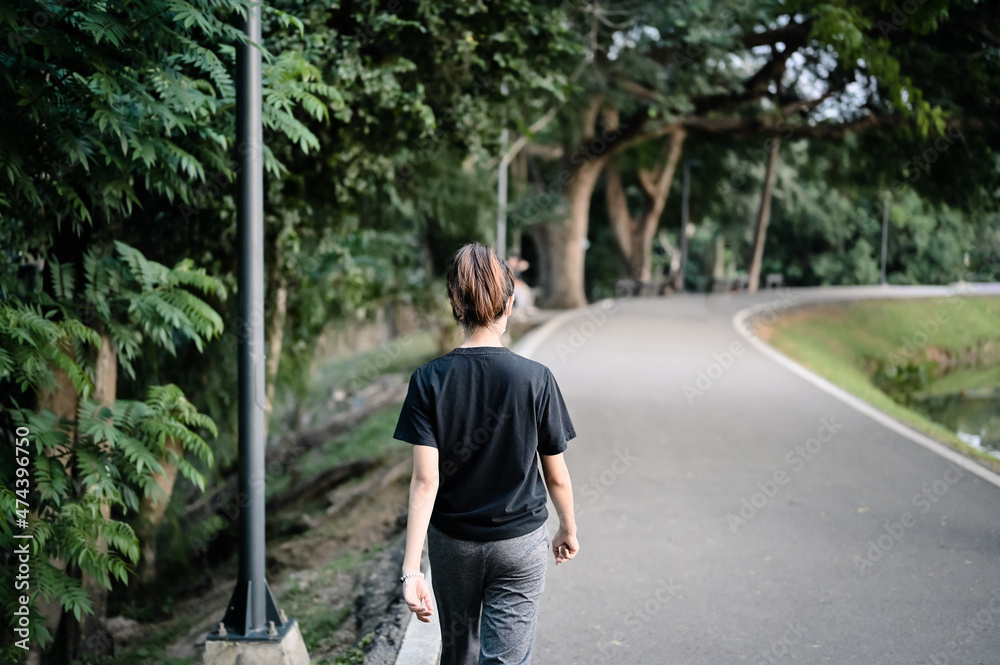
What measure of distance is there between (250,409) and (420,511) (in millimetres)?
1815

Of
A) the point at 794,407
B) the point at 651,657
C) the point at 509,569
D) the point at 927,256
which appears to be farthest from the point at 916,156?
the point at 927,256

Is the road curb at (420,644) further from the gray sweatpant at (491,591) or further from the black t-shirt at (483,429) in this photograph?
the black t-shirt at (483,429)

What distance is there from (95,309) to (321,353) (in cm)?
638

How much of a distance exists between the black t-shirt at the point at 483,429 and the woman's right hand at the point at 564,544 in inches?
9.5

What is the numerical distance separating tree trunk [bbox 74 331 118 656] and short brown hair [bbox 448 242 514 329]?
12.3 ft

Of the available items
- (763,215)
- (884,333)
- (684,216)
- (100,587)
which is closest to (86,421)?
(100,587)

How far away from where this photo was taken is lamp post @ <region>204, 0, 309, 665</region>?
173 inches

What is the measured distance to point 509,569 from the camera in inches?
117

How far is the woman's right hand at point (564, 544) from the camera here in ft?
10.5

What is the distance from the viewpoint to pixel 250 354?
14.6 feet

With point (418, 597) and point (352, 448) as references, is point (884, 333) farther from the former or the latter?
point (418, 597)

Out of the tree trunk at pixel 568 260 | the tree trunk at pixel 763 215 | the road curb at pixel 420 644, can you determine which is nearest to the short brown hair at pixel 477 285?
the road curb at pixel 420 644
